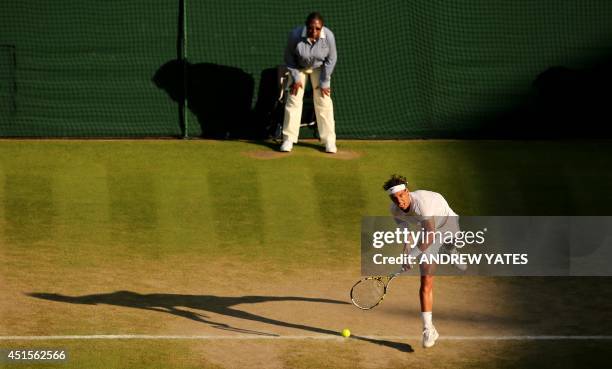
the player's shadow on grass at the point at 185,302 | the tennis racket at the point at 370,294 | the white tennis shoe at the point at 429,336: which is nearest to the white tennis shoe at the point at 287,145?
the player's shadow on grass at the point at 185,302

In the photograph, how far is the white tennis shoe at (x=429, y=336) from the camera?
52.3 feet

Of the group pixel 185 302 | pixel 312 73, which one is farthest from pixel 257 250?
pixel 312 73

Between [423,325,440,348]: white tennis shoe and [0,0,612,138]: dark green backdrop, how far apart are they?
10746 millimetres

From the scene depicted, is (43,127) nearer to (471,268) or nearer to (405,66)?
(405,66)

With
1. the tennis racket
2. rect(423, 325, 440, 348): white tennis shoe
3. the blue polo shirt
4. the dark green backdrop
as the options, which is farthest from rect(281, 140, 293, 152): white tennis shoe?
rect(423, 325, 440, 348): white tennis shoe

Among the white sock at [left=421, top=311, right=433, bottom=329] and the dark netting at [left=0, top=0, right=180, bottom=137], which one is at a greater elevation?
the dark netting at [left=0, top=0, right=180, bottom=137]

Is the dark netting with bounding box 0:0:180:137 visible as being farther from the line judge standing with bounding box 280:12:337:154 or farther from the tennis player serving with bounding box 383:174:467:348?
the tennis player serving with bounding box 383:174:467:348

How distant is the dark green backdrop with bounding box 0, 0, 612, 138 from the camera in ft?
84.8

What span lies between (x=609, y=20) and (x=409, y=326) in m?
11.9

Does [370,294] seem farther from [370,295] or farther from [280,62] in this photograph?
[280,62]

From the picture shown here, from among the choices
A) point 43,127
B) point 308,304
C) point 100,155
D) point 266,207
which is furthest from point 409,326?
point 43,127

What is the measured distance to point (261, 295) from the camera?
60.1 feet

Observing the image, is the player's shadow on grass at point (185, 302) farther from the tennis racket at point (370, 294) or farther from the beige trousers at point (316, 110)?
the beige trousers at point (316, 110)

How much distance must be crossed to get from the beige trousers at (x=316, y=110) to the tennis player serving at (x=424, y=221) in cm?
849
